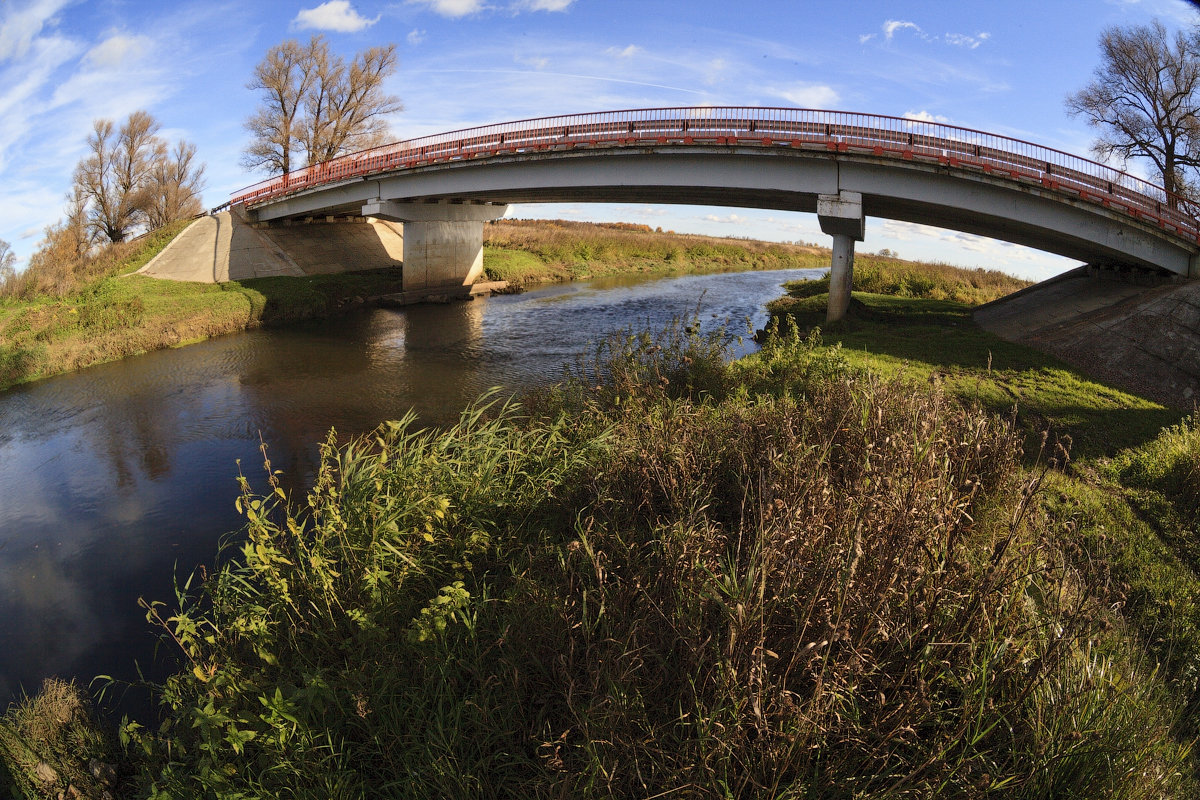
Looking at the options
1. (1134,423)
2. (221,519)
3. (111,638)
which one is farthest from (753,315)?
(111,638)

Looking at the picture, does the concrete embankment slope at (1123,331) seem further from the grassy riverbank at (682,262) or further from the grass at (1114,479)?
the grassy riverbank at (682,262)

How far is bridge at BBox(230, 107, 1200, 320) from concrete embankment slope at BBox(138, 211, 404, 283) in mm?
4636

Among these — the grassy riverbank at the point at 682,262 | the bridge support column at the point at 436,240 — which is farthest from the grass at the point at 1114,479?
the bridge support column at the point at 436,240

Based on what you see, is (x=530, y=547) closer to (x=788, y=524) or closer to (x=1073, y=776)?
(x=788, y=524)

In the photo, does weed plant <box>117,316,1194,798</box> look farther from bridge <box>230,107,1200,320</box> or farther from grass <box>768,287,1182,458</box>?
bridge <box>230,107,1200,320</box>

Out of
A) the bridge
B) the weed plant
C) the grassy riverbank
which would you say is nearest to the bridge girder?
the bridge

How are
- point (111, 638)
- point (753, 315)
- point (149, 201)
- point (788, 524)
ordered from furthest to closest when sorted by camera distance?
point (149, 201) → point (753, 315) → point (111, 638) → point (788, 524)

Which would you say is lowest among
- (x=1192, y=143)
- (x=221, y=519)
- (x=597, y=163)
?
(x=221, y=519)

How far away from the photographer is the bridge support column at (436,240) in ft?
98.6

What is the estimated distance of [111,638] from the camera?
6.93 meters

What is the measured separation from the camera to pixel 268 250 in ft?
106

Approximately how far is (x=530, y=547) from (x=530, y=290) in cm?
3101

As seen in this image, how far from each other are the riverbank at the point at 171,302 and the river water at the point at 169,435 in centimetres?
97

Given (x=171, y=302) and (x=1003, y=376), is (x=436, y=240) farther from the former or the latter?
(x=1003, y=376)
